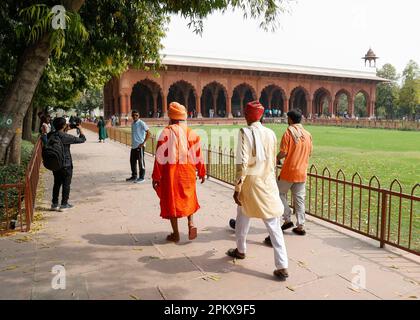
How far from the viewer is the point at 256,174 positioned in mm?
3352

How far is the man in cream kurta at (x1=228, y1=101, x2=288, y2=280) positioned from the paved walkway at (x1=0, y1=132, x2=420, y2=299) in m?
0.40

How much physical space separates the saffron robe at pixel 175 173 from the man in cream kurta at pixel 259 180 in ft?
2.75

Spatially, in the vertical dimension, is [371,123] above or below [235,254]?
above

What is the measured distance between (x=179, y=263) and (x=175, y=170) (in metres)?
0.99

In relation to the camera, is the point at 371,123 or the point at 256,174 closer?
the point at 256,174

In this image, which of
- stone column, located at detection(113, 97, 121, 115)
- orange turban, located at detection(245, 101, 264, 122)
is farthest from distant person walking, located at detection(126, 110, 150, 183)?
stone column, located at detection(113, 97, 121, 115)

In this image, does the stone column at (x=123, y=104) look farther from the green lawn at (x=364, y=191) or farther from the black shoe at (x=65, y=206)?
the black shoe at (x=65, y=206)

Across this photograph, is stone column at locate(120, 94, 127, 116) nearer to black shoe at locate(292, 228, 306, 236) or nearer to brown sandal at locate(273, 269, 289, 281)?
black shoe at locate(292, 228, 306, 236)

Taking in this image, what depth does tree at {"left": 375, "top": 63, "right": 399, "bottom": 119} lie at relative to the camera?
57594 mm

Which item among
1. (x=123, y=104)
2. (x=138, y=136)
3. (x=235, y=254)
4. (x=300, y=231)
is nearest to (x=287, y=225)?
(x=300, y=231)

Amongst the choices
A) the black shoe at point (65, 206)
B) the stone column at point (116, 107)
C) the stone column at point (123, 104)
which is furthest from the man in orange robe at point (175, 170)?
the stone column at point (116, 107)

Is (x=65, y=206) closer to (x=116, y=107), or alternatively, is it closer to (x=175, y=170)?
(x=175, y=170)

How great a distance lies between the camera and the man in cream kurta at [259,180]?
3275 mm

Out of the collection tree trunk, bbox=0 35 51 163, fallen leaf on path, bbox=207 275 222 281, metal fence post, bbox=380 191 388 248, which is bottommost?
fallen leaf on path, bbox=207 275 222 281
